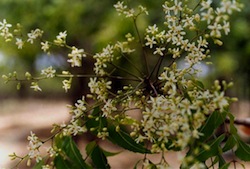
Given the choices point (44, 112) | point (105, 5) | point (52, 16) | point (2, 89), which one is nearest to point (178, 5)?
point (52, 16)

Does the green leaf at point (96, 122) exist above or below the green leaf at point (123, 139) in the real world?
above

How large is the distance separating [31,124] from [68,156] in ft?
21.1

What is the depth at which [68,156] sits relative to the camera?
73 cm

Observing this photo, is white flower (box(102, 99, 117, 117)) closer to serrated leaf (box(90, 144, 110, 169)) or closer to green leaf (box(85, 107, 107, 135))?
green leaf (box(85, 107, 107, 135))

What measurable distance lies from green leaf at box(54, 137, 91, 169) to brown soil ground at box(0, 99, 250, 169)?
3.17 m

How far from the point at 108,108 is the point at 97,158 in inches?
6.1

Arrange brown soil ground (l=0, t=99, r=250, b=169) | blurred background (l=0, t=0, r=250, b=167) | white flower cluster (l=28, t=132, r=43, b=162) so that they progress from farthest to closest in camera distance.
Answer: brown soil ground (l=0, t=99, r=250, b=169) < blurred background (l=0, t=0, r=250, b=167) < white flower cluster (l=28, t=132, r=43, b=162)

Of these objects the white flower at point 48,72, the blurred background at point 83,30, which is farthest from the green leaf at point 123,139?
the blurred background at point 83,30

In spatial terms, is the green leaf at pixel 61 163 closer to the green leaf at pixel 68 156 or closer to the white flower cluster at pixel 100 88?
the green leaf at pixel 68 156

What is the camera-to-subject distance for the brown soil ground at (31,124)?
→ 4.62 m

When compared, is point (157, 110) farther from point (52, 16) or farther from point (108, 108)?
Result: point (52, 16)

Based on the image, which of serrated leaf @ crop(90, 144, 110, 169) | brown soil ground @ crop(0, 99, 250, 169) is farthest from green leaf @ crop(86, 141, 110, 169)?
brown soil ground @ crop(0, 99, 250, 169)

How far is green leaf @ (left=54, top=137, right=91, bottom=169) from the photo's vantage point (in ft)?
2.27

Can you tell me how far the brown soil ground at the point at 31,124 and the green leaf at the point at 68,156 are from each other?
3.17 metres
